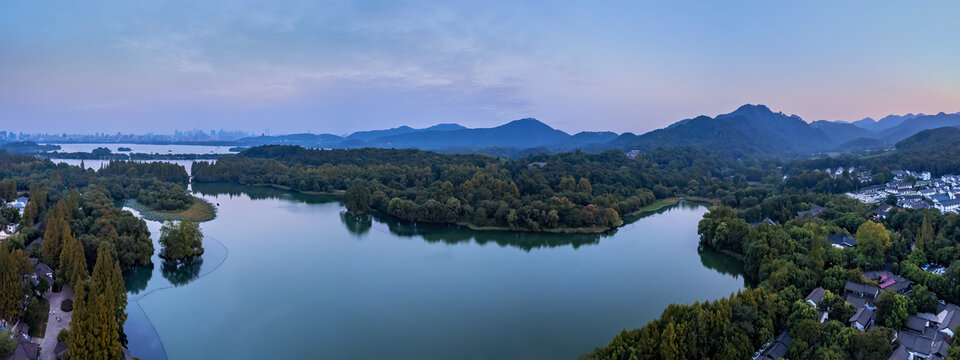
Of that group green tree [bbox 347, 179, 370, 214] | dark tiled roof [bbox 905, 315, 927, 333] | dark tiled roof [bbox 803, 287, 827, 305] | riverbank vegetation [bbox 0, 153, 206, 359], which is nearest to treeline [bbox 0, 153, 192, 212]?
riverbank vegetation [bbox 0, 153, 206, 359]

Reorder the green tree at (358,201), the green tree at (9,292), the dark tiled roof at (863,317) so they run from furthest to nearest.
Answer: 1. the green tree at (358,201)
2. the dark tiled roof at (863,317)
3. the green tree at (9,292)

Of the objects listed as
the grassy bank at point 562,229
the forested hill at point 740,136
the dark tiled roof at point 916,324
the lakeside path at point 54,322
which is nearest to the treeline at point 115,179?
the lakeside path at point 54,322

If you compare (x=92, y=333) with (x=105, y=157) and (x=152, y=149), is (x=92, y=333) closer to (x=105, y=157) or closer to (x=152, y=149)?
(x=105, y=157)

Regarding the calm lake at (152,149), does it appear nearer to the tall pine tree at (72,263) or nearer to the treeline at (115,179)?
the treeline at (115,179)

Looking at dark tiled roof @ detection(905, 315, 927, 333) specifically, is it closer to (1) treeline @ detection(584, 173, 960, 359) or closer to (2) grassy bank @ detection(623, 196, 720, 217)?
(1) treeline @ detection(584, 173, 960, 359)

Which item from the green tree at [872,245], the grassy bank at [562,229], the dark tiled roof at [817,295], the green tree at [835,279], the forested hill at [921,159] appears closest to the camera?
the dark tiled roof at [817,295]

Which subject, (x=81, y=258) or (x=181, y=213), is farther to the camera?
(x=181, y=213)

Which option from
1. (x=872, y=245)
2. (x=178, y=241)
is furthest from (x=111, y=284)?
(x=872, y=245)

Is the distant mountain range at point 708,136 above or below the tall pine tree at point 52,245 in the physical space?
above
